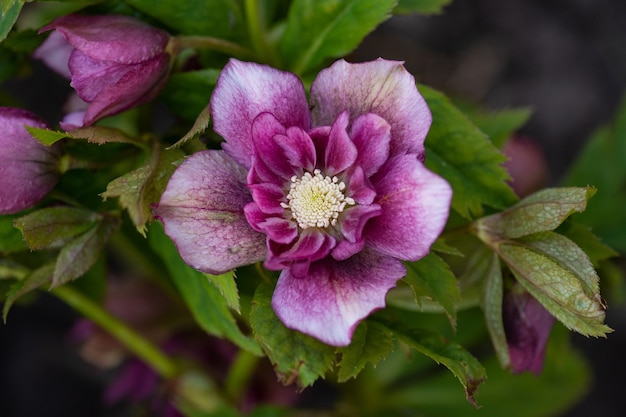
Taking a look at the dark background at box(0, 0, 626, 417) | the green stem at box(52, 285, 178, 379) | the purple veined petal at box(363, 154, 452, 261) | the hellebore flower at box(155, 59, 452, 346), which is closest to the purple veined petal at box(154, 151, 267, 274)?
the hellebore flower at box(155, 59, 452, 346)

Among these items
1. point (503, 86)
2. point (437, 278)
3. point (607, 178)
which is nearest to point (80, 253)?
point (437, 278)

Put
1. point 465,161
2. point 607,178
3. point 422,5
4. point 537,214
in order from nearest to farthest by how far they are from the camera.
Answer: point 537,214 → point 465,161 → point 422,5 → point 607,178

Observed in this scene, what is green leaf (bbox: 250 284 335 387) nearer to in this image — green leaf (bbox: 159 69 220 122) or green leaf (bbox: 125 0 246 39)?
green leaf (bbox: 159 69 220 122)

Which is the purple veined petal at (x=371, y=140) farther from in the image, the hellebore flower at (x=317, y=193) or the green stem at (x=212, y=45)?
the green stem at (x=212, y=45)

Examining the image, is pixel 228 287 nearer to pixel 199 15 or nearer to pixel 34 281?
pixel 34 281

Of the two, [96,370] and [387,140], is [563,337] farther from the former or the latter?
[96,370]

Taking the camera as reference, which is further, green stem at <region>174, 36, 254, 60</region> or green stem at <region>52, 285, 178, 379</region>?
green stem at <region>52, 285, 178, 379</region>

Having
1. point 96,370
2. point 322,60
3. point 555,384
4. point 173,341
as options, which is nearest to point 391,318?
point 322,60
